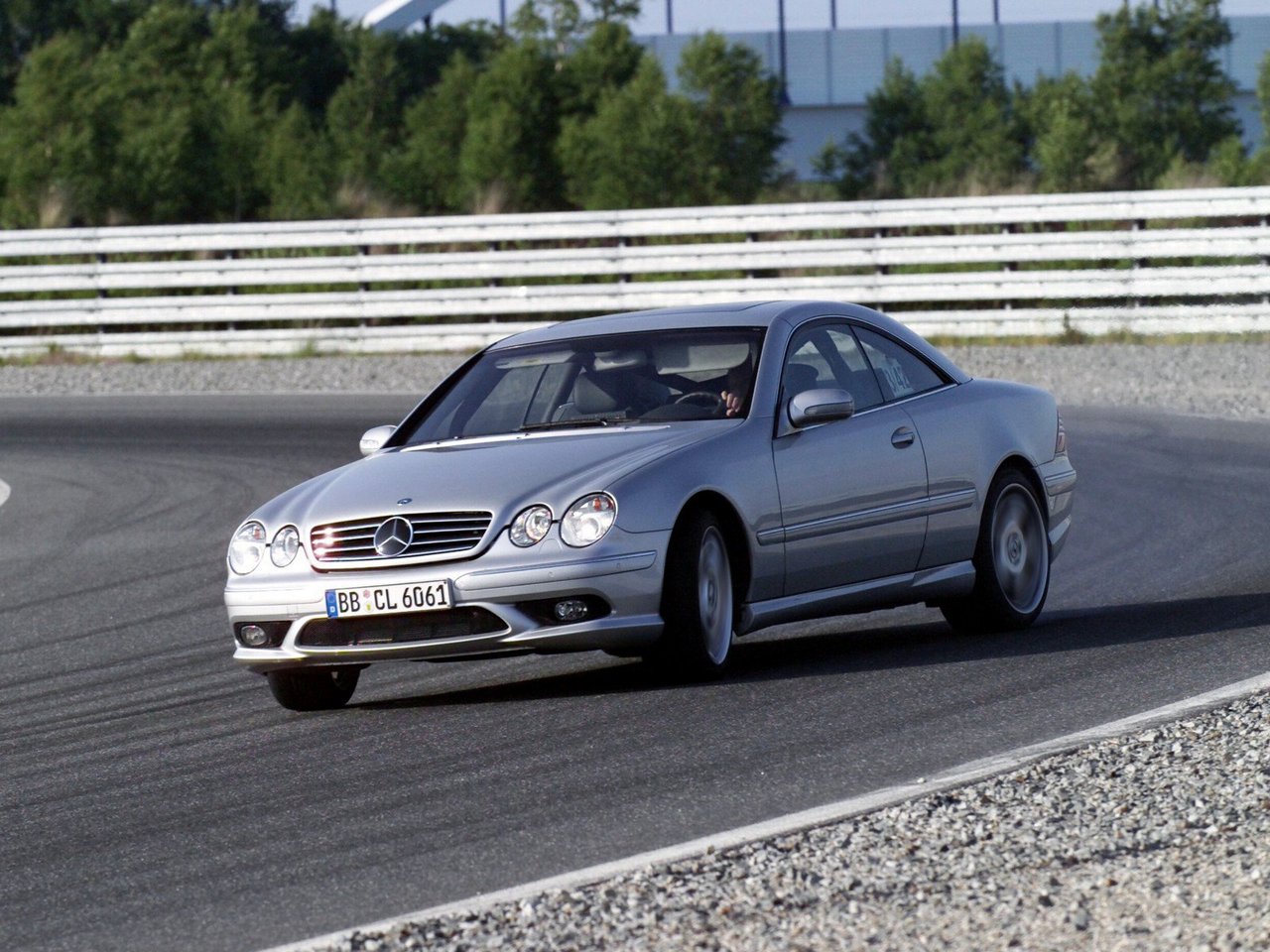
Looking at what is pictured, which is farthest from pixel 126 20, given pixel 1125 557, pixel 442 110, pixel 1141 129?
pixel 1125 557

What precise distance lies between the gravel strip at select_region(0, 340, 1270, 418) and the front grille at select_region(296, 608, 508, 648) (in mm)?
11811

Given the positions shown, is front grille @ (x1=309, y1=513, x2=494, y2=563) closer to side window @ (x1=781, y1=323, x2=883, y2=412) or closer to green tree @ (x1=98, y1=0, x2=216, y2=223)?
side window @ (x1=781, y1=323, x2=883, y2=412)

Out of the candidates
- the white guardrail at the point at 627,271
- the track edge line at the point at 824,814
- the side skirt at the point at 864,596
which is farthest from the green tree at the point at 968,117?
the track edge line at the point at 824,814

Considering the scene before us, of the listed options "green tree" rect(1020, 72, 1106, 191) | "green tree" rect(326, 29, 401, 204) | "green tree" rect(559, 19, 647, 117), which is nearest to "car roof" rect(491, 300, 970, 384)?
"green tree" rect(1020, 72, 1106, 191)

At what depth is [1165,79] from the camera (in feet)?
145

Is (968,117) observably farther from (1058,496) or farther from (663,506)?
(663,506)

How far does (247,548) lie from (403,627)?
0.74m

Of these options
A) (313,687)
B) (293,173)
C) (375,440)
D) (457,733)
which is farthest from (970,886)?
(293,173)

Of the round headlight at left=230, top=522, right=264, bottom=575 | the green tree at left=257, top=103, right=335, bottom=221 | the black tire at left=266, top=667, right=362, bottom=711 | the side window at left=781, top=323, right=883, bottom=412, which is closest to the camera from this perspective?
the round headlight at left=230, top=522, right=264, bottom=575

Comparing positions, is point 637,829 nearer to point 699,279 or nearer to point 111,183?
point 699,279

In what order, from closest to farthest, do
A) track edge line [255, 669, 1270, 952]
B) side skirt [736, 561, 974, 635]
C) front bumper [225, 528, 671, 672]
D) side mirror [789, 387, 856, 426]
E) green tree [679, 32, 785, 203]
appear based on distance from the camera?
track edge line [255, 669, 1270, 952] < front bumper [225, 528, 671, 672] < side skirt [736, 561, 974, 635] < side mirror [789, 387, 856, 426] < green tree [679, 32, 785, 203]

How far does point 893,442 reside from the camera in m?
8.92

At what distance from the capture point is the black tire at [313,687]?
8.12m

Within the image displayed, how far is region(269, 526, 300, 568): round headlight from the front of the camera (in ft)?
25.9
